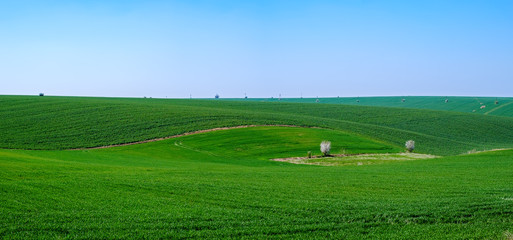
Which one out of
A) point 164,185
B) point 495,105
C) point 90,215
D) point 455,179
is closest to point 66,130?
point 164,185

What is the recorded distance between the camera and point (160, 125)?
53.3 metres

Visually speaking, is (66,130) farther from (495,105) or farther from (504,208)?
(495,105)

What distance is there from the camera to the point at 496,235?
11.0 m

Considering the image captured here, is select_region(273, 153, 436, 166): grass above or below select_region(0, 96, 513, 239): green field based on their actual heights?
below

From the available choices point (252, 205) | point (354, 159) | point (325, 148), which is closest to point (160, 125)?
point (325, 148)

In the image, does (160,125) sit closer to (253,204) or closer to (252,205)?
(253,204)

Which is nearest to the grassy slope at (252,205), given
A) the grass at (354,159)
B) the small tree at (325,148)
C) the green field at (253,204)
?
the green field at (253,204)

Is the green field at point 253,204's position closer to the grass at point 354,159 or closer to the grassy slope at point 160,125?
the grass at point 354,159

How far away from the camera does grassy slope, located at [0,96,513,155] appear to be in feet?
153

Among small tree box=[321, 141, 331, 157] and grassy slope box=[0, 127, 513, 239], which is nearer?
grassy slope box=[0, 127, 513, 239]

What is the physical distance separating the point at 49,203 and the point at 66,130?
40.3 m

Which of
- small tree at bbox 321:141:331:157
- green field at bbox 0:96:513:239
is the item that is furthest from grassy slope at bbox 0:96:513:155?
small tree at bbox 321:141:331:157

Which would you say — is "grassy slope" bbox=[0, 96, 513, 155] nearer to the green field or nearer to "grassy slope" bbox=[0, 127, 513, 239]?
the green field

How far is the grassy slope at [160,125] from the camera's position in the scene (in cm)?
4669
